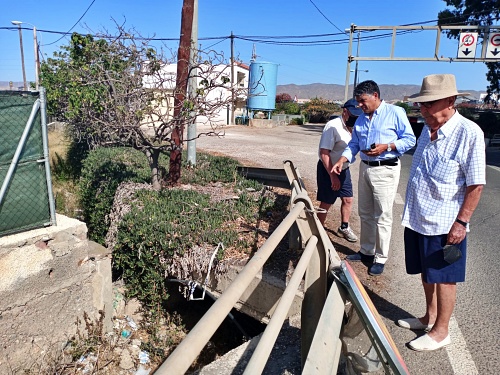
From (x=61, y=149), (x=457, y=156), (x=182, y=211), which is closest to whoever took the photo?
(x=457, y=156)

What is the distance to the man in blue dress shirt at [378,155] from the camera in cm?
399

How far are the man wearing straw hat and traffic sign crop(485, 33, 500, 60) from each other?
1645cm

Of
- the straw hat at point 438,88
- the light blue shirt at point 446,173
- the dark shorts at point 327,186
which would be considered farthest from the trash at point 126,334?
the straw hat at point 438,88

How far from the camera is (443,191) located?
2.99 meters

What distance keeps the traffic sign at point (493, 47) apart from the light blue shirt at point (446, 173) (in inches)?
650

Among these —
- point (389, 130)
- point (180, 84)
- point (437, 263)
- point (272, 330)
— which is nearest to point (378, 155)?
point (389, 130)

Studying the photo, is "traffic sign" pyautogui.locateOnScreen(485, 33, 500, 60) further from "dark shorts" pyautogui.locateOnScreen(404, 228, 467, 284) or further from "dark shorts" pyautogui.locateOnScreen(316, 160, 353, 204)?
"dark shorts" pyautogui.locateOnScreen(404, 228, 467, 284)

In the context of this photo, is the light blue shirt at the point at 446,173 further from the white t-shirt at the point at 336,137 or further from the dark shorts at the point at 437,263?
the white t-shirt at the point at 336,137

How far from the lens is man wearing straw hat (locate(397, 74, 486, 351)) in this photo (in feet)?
9.39

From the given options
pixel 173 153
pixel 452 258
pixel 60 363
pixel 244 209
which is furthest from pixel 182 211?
pixel 452 258

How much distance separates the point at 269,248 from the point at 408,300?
241cm

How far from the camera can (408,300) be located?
4.00 meters

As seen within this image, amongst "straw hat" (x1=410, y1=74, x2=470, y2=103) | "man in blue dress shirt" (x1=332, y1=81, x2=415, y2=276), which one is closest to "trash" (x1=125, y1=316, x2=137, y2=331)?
"man in blue dress shirt" (x1=332, y1=81, x2=415, y2=276)

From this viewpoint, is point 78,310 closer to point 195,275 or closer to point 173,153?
point 195,275
